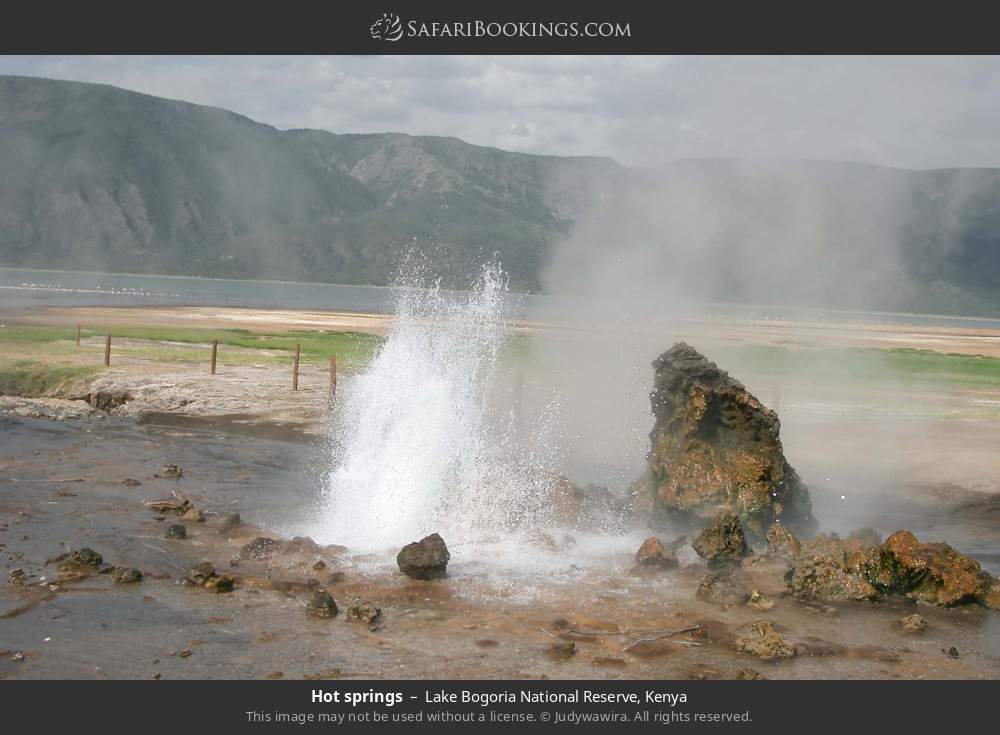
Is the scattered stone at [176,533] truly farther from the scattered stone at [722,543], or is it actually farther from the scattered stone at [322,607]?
the scattered stone at [722,543]

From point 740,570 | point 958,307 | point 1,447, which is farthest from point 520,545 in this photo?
point 958,307

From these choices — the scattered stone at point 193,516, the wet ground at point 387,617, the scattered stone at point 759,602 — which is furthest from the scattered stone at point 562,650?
the scattered stone at point 193,516

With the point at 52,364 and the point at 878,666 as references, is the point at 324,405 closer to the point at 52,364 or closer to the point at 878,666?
the point at 52,364

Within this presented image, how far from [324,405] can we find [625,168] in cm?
908

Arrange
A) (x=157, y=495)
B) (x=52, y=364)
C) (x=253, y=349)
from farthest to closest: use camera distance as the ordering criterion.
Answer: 1. (x=253, y=349)
2. (x=52, y=364)
3. (x=157, y=495)

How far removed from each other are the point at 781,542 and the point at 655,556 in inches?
74.3

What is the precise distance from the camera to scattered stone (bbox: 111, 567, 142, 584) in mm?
9492

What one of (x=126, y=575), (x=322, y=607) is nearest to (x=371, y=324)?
(x=126, y=575)

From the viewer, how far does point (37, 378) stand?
22.9m

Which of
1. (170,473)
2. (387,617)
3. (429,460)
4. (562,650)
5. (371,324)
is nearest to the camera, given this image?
(562,650)

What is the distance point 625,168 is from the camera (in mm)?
21250

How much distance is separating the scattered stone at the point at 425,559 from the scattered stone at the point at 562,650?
2.10 meters

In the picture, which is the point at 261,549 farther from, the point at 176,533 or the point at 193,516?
the point at 193,516

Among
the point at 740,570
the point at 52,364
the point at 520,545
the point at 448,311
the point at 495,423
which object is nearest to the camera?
the point at 740,570
